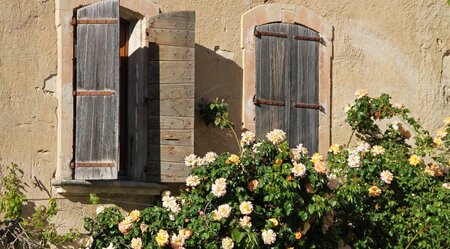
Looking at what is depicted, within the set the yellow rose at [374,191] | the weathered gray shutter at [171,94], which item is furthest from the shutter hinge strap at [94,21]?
the yellow rose at [374,191]

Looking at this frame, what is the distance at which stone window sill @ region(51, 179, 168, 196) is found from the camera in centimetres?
975

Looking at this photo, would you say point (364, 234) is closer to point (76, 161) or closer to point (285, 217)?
point (285, 217)

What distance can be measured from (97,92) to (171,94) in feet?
2.57

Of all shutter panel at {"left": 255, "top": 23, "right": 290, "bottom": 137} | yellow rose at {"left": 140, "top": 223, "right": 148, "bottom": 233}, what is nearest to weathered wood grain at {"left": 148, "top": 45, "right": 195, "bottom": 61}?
shutter panel at {"left": 255, "top": 23, "right": 290, "bottom": 137}

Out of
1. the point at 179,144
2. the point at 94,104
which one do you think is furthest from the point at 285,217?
the point at 94,104

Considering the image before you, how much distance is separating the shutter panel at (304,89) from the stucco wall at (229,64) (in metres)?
0.26

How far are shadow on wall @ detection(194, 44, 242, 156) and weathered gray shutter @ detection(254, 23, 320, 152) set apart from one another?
20cm

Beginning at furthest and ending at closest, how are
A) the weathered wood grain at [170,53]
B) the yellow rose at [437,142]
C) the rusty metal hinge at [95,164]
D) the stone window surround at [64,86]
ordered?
the yellow rose at [437,142] → the weathered wood grain at [170,53] → the stone window surround at [64,86] → the rusty metal hinge at [95,164]

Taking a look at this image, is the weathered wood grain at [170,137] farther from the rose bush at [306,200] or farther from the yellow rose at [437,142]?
the yellow rose at [437,142]

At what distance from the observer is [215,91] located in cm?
1077

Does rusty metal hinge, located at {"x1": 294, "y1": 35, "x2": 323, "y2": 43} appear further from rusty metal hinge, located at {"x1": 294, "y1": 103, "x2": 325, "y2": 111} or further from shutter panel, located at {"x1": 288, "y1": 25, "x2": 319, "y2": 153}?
rusty metal hinge, located at {"x1": 294, "y1": 103, "x2": 325, "y2": 111}

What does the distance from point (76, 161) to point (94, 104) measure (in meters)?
0.49

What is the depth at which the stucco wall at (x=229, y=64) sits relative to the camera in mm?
9781

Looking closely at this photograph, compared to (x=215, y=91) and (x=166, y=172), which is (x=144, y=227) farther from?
(x=215, y=91)
